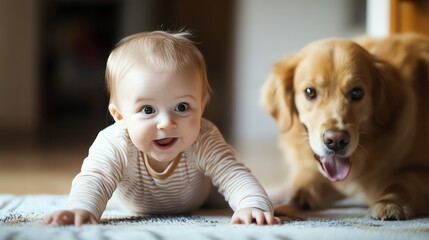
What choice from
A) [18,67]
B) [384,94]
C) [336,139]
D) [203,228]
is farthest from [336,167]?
[18,67]

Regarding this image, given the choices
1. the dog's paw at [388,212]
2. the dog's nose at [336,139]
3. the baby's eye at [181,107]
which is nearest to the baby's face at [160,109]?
the baby's eye at [181,107]

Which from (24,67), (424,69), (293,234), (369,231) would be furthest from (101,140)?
(24,67)

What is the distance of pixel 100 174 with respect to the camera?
1277 millimetres

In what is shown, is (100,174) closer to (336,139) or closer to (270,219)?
(270,219)

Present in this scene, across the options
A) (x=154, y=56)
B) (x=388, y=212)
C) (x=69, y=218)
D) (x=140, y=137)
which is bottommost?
(x=388, y=212)

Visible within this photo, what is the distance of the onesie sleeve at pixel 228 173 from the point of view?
1270 mm

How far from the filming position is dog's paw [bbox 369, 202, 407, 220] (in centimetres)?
137

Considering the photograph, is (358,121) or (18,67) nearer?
(358,121)

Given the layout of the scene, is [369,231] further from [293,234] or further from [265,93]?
[265,93]

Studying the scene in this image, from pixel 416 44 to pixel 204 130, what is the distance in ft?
2.32

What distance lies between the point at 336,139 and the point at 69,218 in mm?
618

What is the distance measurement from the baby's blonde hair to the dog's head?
310 millimetres

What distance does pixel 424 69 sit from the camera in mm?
1671

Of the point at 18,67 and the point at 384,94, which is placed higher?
the point at 384,94
